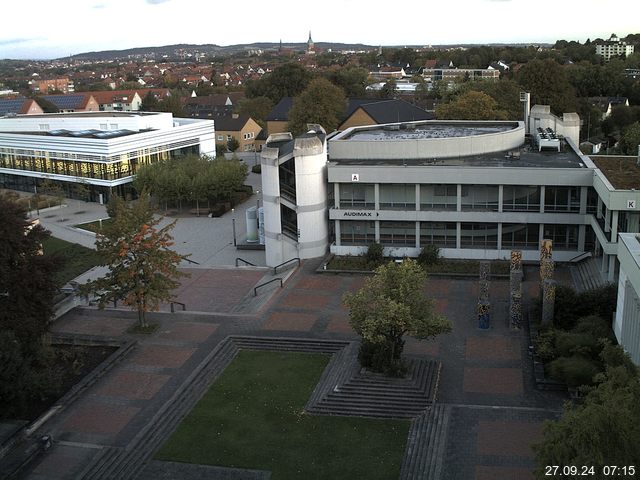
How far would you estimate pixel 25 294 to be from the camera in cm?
2528

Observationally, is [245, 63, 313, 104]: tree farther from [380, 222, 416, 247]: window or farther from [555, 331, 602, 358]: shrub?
[555, 331, 602, 358]: shrub

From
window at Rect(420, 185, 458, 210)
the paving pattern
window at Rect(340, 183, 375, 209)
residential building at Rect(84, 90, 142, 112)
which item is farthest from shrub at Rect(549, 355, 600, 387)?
residential building at Rect(84, 90, 142, 112)

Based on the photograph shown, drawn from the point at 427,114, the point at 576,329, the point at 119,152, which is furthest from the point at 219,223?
→ the point at 427,114

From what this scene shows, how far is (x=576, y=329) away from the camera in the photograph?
26.2 m

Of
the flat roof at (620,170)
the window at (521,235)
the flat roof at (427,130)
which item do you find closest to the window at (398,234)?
the window at (521,235)

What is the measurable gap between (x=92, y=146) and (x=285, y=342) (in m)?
38.0

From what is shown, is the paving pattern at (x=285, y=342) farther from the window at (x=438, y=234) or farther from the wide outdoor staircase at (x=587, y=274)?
the window at (x=438, y=234)

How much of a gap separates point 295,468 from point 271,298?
14.3 m

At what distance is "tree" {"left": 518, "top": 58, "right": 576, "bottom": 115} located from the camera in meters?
75.8

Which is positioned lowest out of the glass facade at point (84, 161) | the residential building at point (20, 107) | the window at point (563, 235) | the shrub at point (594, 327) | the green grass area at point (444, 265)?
the green grass area at point (444, 265)

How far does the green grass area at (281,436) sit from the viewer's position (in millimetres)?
20453

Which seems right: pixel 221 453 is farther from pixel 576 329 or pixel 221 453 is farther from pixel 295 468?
pixel 576 329

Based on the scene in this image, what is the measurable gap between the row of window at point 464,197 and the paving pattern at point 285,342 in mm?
4036

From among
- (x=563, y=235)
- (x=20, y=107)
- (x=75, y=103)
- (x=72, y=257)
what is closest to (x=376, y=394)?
(x=563, y=235)
